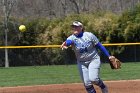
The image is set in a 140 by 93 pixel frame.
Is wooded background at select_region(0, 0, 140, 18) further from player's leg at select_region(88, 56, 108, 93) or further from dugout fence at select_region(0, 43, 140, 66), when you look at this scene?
player's leg at select_region(88, 56, 108, 93)

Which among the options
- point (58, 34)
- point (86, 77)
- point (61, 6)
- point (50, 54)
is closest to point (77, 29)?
point (86, 77)

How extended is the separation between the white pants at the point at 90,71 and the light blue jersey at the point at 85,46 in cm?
11

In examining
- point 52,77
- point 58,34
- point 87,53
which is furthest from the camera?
point 58,34

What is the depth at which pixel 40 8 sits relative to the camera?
44.2 meters

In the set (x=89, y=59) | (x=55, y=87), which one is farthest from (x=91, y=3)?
(x=89, y=59)

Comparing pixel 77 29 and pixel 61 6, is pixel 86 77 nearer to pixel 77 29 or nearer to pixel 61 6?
pixel 77 29

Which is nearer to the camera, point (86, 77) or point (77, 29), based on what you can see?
point (77, 29)

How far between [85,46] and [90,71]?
21.4 inches

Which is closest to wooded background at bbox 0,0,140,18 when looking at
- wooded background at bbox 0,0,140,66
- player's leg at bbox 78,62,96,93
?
wooded background at bbox 0,0,140,66

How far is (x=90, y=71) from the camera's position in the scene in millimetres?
8766

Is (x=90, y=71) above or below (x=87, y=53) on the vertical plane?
below

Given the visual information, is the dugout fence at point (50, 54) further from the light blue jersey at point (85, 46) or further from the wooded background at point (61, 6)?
the light blue jersey at point (85, 46)

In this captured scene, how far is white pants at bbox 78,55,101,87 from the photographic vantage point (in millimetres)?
8711

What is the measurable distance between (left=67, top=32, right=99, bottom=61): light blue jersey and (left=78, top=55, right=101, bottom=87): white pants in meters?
0.11
